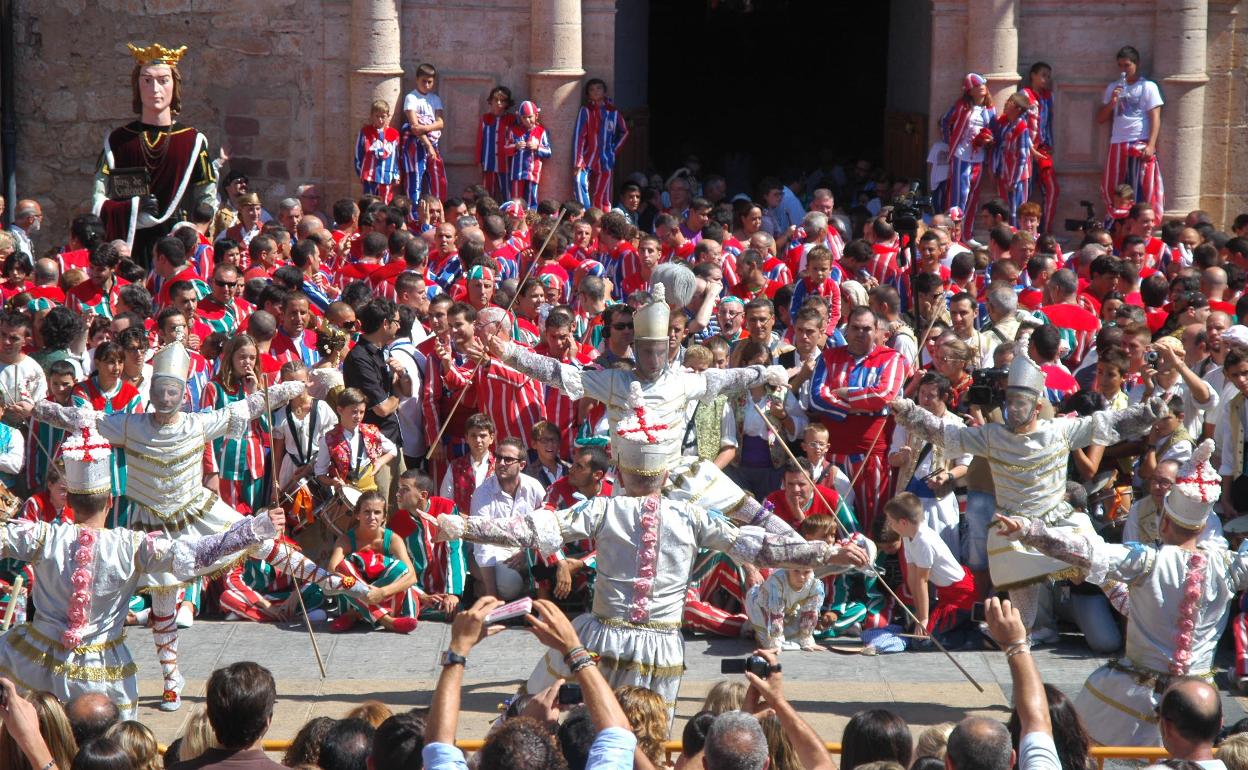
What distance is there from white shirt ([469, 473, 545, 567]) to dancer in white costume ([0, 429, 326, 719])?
2.51 m

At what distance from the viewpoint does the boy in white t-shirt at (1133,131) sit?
58.5 feet

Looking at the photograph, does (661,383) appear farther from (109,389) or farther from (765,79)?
(765,79)

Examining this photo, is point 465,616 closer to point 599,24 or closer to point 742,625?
point 742,625

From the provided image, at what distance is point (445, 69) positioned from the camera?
723 inches

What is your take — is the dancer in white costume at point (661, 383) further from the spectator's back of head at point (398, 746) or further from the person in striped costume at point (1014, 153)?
the person in striped costume at point (1014, 153)

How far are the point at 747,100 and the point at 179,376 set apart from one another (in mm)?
17311

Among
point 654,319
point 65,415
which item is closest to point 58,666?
point 65,415

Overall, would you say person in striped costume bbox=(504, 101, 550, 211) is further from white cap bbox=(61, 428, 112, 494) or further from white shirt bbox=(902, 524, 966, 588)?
white cap bbox=(61, 428, 112, 494)

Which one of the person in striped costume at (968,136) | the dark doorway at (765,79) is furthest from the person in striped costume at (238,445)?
the dark doorway at (765,79)

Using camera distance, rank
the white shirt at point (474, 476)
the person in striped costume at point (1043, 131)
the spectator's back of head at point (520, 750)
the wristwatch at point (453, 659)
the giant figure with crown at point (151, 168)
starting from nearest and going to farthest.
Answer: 1. the spectator's back of head at point (520, 750)
2. the wristwatch at point (453, 659)
3. the white shirt at point (474, 476)
4. the giant figure with crown at point (151, 168)
5. the person in striped costume at point (1043, 131)

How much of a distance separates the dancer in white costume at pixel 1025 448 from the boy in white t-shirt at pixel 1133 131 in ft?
31.6

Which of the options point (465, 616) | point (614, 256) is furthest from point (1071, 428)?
point (614, 256)

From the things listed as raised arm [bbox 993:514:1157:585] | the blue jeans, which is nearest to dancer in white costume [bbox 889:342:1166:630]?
raised arm [bbox 993:514:1157:585]

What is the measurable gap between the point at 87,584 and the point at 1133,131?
42.0ft
